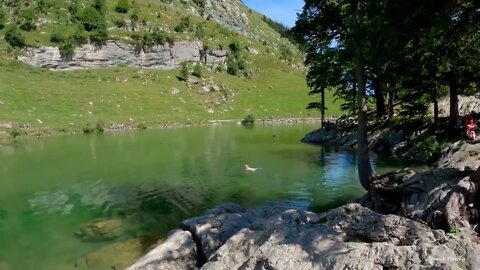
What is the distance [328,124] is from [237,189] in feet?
113

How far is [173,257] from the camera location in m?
14.0

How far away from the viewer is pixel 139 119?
8969 cm

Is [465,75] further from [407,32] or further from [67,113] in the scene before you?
[67,113]

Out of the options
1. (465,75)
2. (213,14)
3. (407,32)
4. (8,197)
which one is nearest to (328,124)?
(465,75)

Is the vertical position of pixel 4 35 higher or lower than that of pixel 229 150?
higher

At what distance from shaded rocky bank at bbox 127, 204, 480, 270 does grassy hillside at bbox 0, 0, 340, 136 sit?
65275 mm

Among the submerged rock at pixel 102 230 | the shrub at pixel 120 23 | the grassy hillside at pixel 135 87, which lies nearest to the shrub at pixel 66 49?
the grassy hillside at pixel 135 87

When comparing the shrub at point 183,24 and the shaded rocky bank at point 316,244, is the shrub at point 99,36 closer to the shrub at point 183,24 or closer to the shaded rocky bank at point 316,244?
the shrub at point 183,24

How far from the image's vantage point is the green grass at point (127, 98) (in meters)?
81.9

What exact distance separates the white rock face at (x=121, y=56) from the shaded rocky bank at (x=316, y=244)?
10848cm

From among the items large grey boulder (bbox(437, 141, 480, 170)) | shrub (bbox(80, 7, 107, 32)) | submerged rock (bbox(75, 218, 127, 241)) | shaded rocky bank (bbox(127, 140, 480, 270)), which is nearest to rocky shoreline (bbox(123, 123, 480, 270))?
shaded rocky bank (bbox(127, 140, 480, 270))

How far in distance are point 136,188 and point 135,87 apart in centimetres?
8270

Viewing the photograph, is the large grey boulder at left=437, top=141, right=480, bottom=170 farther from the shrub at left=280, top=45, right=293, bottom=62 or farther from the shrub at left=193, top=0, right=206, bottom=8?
the shrub at left=193, top=0, right=206, bottom=8

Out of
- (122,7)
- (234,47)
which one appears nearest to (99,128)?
(122,7)
